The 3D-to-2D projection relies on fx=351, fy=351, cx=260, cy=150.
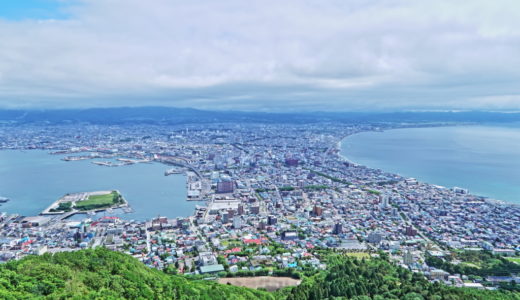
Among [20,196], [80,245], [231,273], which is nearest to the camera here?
[231,273]

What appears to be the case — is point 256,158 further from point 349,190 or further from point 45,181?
point 45,181

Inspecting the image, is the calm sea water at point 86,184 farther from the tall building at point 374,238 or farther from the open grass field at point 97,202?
the tall building at point 374,238

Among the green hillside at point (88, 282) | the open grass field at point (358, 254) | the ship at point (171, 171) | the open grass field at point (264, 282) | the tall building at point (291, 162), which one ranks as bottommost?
the open grass field at point (264, 282)

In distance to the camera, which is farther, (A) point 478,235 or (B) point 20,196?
(B) point 20,196

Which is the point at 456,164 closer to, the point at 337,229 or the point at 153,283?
the point at 337,229

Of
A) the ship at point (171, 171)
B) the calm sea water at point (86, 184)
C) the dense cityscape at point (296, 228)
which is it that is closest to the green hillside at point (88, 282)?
the dense cityscape at point (296, 228)

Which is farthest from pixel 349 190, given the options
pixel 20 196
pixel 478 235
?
pixel 20 196

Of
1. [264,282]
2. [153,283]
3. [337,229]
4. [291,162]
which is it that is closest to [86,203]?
[264,282]
